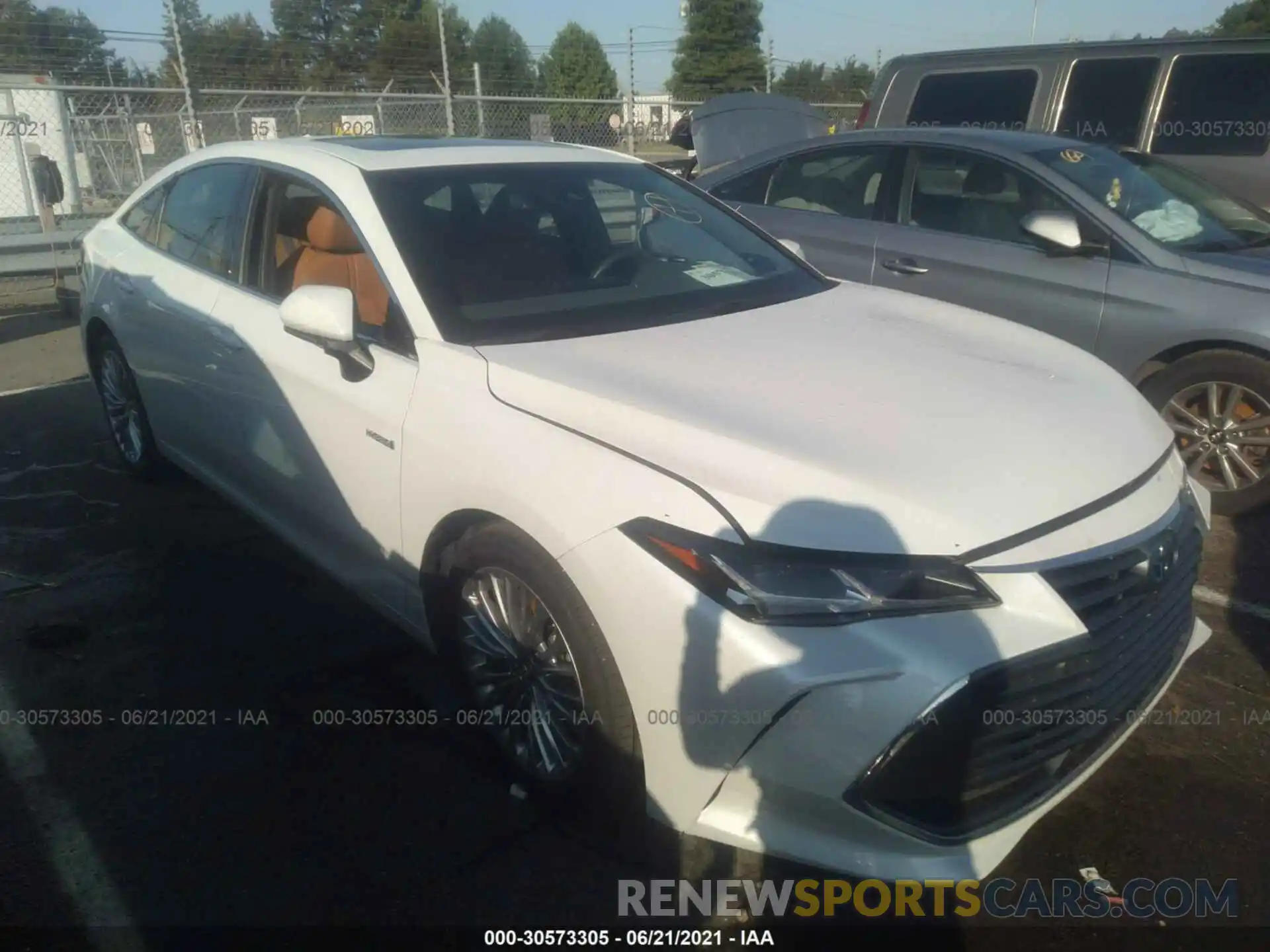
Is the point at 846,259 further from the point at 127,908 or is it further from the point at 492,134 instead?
the point at 492,134

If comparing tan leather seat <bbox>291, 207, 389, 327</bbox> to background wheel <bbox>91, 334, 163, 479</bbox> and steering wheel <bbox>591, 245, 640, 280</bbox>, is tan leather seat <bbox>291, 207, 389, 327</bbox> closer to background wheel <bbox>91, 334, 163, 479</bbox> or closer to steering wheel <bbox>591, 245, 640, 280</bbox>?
steering wheel <bbox>591, 245, 640, 280</bbox>

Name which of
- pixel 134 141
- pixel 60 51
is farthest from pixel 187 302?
pixel 60 51

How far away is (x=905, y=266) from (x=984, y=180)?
0.56 metres

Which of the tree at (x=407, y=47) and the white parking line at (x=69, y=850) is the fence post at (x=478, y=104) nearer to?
the tree at (x=407, y=47)

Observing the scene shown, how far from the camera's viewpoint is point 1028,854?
2.58 meters

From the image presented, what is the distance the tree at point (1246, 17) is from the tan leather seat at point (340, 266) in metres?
38.4

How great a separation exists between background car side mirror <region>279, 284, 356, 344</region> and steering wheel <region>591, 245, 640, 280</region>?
80cm

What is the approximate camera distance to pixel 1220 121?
6.46 m

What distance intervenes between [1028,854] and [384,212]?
8.30 ft

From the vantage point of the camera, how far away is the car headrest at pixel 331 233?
3346 mm

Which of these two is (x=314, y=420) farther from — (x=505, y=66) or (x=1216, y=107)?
(x=505, y=66)

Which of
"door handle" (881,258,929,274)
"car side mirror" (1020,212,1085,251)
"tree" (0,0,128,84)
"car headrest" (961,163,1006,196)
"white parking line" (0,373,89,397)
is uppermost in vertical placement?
"tree" (0,0,128,84)

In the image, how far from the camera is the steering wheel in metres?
3.35

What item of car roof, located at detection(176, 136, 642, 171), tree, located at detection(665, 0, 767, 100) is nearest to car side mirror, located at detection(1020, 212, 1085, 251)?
car roof, located at detection(176, 136, 642, 171)
